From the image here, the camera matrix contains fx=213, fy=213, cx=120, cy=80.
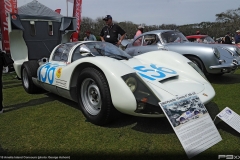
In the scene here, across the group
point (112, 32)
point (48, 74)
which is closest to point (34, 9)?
point (112, 32)

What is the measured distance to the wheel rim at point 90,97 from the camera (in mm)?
2832

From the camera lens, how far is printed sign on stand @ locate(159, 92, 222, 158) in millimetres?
2061

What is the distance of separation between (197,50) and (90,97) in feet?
11.5

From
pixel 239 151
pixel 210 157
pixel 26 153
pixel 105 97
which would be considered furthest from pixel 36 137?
pixel 239 151

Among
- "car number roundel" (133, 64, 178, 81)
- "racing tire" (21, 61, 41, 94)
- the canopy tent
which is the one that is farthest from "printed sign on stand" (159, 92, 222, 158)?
the canopy tent

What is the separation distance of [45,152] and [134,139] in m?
0.98

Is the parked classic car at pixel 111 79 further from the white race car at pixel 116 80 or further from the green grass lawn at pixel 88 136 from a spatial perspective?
the green grass lawn at pixel 88 136

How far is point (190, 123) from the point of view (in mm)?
2193

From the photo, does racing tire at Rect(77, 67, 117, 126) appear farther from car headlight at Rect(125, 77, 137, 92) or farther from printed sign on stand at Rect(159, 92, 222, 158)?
printed sign on stand at Rect(159, 92, 222, 158)

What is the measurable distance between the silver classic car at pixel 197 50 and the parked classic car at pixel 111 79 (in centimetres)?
179

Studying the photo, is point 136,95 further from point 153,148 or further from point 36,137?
point 36,137

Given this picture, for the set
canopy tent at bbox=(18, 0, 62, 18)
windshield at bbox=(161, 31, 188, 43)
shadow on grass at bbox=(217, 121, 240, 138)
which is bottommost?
shadow on grass at bbox=(217, 121, 240, 138)

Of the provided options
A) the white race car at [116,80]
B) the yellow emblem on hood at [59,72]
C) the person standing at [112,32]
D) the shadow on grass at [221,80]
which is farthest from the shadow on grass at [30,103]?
the shadow on grass at [221,80]

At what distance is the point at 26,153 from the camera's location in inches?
87.3
